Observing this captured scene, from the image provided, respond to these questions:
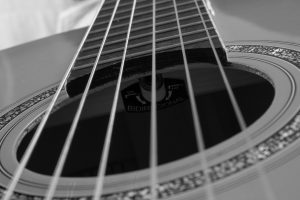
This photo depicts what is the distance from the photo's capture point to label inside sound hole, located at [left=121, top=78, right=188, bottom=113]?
0.70 meters

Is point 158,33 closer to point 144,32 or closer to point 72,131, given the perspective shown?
point 144,32

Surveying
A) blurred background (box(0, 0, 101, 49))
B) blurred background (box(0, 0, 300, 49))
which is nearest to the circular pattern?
blurred background (box(0, 0, 300, 49))

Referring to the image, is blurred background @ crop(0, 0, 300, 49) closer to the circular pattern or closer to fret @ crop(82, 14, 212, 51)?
fret @ crop(82, 14, 212, 51)

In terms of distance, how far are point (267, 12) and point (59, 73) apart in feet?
1.11

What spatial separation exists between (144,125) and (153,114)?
115 mm

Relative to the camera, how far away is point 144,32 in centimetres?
83

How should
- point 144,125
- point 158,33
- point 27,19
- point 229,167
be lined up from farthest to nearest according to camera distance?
1. point 27,19
2. point 158,33
3. point 144,125
4. point 229,167

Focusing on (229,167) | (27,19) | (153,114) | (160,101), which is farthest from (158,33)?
(27,19)

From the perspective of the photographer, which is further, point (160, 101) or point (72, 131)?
point (160, 101)

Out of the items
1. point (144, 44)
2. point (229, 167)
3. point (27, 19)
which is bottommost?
point (229, 167)

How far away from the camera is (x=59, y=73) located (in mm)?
809

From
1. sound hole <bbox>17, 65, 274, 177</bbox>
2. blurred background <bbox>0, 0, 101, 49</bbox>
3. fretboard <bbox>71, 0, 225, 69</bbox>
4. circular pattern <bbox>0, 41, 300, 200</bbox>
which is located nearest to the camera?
circular pattern <bbox>0, 41, 300, 200</bbox>

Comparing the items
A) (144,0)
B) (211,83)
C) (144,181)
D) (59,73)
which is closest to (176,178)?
(144,181)

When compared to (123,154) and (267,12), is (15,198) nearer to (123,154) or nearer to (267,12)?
(123,154)
